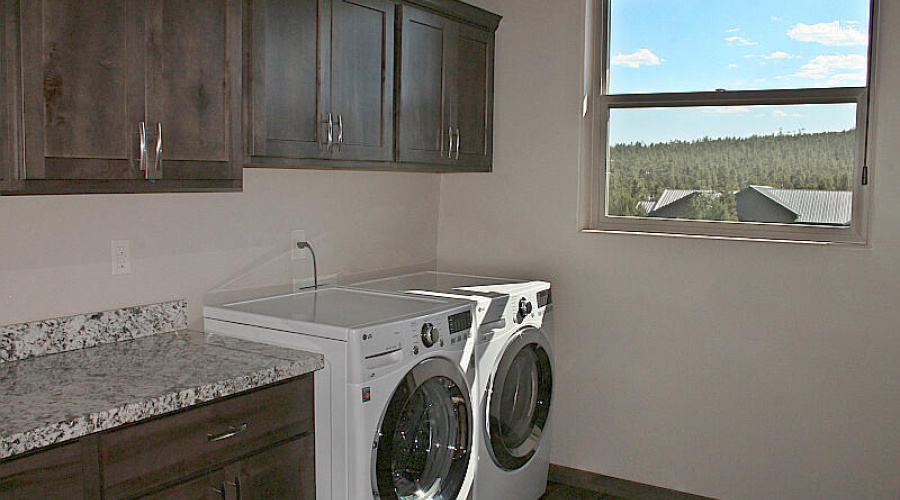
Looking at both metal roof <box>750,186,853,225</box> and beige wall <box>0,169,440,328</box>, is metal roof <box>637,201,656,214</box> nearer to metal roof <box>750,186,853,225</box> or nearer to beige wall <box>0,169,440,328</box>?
metal roof <box>750,186,853,225</box>

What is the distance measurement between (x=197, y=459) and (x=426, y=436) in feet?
2.94

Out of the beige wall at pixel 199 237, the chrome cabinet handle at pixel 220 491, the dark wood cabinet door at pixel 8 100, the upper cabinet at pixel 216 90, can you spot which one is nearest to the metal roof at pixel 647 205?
the upper cabinet at pixel 216 90

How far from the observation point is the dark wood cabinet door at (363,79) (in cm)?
276

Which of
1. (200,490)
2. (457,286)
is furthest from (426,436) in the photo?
(200,490)

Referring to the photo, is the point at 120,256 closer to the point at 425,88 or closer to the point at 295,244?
the point at 295,244

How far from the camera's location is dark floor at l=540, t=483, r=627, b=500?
3.54 metres

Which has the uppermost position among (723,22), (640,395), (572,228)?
(723,22)

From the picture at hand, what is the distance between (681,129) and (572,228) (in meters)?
0.62

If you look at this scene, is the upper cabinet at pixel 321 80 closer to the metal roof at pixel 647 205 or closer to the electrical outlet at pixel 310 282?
the electrical outlet at pixel 310 282

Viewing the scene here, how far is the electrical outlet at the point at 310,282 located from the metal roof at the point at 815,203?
1767 millimetres

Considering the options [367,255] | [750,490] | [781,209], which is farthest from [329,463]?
[781,209]

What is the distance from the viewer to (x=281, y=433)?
228cm

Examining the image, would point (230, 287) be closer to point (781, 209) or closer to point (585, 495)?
point (585, 495)

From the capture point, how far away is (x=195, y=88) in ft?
7.27
